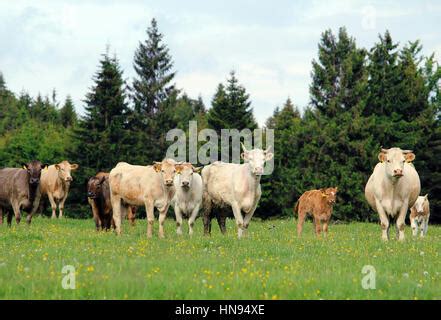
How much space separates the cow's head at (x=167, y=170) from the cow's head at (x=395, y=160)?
18.1 ft

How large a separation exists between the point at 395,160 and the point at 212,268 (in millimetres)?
7902

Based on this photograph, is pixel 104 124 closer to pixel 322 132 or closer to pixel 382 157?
pixel 322 132

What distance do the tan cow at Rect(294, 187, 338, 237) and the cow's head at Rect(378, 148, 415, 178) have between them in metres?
4.39

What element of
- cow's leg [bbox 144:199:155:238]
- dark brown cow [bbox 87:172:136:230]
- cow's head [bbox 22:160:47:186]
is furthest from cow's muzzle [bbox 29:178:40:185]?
cow's leg [bbox 144:199:155:238]

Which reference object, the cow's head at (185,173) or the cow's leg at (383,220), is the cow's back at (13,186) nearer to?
the cow's head at (185,173)

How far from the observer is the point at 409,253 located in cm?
1432

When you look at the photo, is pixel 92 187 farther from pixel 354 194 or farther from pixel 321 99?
pixel 321 99

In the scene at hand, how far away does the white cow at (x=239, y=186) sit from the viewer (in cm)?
1816

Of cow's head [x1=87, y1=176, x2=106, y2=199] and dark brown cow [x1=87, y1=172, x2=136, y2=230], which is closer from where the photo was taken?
cow's head [x1=87, y1=176, x2=106, y2=199]

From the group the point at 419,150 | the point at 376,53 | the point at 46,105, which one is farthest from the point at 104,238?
the point at 46,105

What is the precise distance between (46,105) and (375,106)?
5585 centimetres

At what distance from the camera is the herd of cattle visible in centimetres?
1816
